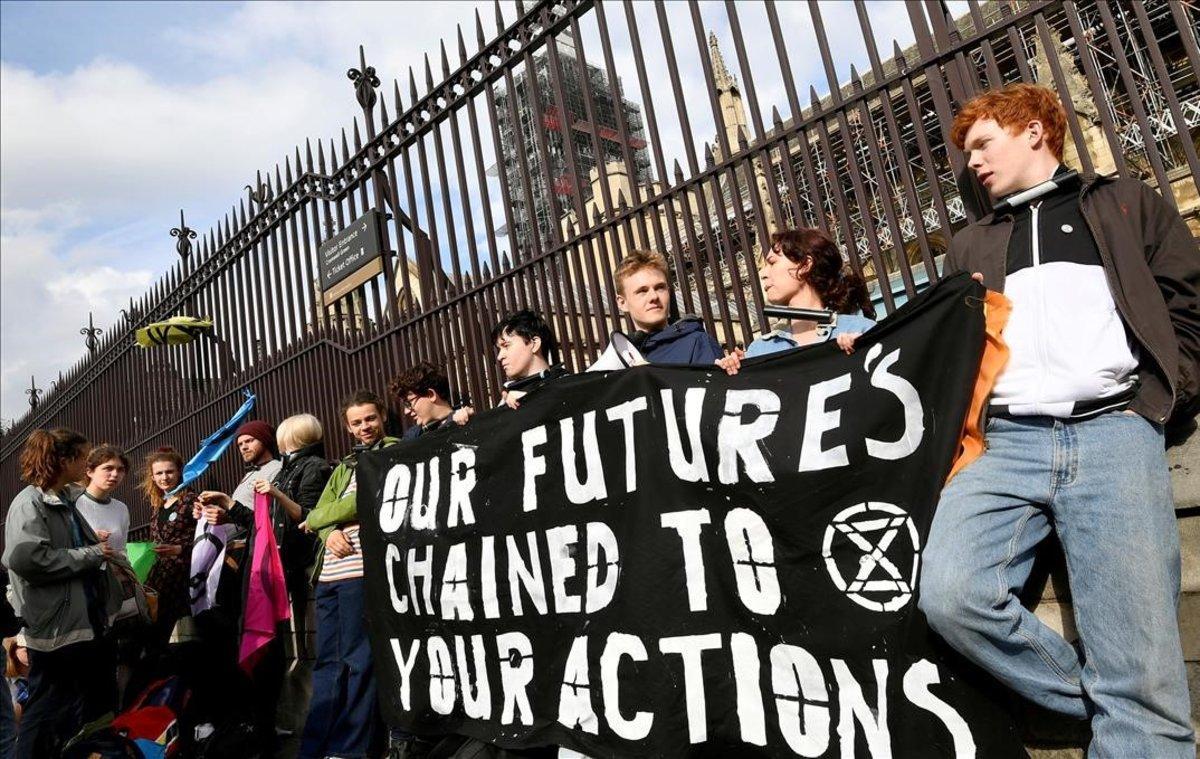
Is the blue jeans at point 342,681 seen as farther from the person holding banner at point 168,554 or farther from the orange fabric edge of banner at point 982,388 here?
the orange fabric edge of banner at point 982,388

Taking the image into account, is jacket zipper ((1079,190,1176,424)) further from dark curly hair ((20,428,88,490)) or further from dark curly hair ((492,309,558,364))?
dark curly hair ((20,428,88,490))

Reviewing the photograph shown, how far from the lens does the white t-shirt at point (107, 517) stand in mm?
5141

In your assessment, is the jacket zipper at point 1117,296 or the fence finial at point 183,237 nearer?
the jacket zipper at point 1117,296

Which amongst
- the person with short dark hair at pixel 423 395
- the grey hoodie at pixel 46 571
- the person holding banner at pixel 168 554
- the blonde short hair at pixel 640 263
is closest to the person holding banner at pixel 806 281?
the blonde short hair at pixel 640 263

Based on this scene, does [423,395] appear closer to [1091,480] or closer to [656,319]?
[656,319]

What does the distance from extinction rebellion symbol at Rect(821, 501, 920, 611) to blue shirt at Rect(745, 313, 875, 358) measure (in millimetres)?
639

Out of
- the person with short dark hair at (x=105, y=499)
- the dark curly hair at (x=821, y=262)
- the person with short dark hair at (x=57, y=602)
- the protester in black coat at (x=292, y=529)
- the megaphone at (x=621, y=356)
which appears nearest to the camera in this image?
the dark curly hair at (x=821, y=262)

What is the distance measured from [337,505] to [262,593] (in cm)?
89

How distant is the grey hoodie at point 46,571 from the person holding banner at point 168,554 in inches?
35.8

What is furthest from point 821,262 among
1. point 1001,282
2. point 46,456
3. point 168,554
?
point 168,554

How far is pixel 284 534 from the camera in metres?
4.76

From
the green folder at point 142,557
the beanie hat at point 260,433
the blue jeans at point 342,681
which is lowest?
the blue jeans at point 342,681

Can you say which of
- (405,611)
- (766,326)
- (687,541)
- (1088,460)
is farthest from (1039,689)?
(405,611)

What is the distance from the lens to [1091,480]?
6.77ft
